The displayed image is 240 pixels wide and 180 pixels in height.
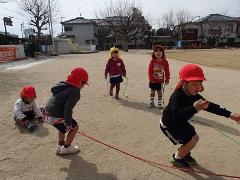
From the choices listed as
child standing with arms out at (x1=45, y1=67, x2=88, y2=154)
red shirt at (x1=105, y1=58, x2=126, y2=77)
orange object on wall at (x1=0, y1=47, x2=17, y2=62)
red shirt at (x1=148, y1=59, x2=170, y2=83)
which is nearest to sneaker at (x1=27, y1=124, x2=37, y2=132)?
child standing with arms out at (x1=45, y1=67, x2=88, y2=154)

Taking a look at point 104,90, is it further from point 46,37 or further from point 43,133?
point 46,37

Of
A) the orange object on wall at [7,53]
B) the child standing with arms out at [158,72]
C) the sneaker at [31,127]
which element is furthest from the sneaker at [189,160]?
the orange object on wall at [7,53]

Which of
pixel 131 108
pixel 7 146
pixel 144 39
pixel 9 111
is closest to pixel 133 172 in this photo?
pixel 7 146

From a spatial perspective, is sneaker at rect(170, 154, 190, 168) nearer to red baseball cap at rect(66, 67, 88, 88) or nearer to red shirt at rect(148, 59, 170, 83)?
red baseball cap at rect(66, 67, 88, 88)

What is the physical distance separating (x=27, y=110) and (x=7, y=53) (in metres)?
21.4

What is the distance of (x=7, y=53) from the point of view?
84.5ft

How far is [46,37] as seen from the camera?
184 feet

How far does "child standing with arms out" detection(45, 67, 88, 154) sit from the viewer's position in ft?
13.3

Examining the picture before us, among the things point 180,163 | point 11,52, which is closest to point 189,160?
point 180,163

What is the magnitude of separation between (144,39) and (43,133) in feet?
228

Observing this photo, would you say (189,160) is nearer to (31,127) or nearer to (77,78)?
(77,78)

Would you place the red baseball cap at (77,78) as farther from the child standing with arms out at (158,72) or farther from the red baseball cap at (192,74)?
the child standing with arms out at (158,72)

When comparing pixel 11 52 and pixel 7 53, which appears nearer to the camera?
pixel 7 53

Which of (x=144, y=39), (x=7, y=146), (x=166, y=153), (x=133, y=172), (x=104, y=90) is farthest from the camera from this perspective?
(x=144, y=39)
